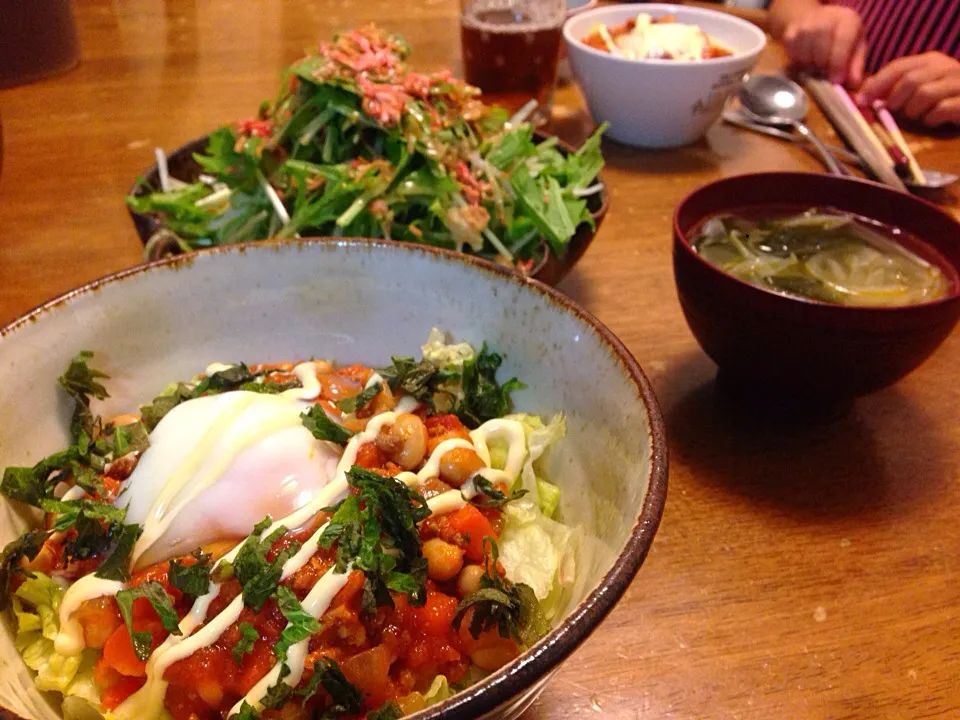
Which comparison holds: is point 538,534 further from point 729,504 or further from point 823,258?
point 823,258

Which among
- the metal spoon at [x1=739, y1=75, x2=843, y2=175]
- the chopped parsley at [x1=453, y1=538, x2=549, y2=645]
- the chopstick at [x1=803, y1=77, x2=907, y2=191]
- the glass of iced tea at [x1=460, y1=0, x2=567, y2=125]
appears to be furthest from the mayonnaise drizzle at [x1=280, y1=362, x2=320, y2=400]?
the metal spoon at [x1=739, y1=75, x2=843, y2=175]

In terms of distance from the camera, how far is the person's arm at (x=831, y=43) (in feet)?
11.8

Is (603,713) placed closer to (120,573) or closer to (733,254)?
(120,573)

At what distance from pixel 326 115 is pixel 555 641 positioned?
170cm

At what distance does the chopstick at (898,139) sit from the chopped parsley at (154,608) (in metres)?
2.73

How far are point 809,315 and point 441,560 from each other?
85 cm

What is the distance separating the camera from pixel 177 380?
60.8 inches

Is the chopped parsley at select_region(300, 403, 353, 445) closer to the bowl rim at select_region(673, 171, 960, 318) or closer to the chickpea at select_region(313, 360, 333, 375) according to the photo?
the chickpea at select_region(313, 360, 333, 375)

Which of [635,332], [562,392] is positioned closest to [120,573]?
[562,392]

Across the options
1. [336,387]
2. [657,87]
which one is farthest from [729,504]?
[657,87]

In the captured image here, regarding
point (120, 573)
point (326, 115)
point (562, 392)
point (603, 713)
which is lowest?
point (603, 713)

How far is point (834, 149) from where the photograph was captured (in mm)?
3016

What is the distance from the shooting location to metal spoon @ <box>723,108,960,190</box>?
2.72 m

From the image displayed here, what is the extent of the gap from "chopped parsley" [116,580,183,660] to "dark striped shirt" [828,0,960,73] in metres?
4.22
